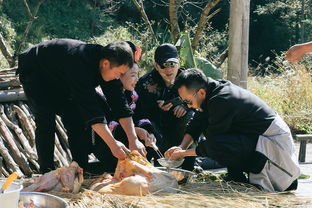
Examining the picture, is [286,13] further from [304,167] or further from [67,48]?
[67,48]

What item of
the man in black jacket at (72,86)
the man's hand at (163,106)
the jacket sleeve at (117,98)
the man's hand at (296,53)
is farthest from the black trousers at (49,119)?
the man's hand at (296,53)

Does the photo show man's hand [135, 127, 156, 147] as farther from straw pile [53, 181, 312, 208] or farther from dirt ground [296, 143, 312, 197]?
dirt ground [296, 143, 312, 197]

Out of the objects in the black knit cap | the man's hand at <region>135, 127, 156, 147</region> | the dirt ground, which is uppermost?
the black knit cap

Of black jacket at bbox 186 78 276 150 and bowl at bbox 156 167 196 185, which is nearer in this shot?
black jacket at bbox 186 78 276 150

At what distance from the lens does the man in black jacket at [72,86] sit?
4453 millimetres

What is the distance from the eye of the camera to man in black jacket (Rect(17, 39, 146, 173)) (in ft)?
14.6

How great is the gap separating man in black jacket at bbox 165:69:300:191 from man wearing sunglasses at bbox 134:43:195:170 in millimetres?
884

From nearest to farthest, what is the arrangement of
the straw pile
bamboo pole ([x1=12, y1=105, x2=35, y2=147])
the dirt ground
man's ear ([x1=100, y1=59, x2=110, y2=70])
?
the straw pile → man's ear ([x1=100, y1=59, x2=110, y2=70]) → the dirt ground → bamboo pole ([x1=12, y1=105, x2=35, y2=147])

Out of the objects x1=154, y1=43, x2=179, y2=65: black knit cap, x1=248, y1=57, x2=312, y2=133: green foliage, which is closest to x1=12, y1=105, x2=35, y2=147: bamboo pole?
x1=154, y1=43, x2=179, y2=65: black knit cap

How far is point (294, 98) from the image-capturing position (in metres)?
10.6

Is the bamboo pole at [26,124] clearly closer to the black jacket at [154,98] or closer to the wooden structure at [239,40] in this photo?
the black jacket at [154,98]

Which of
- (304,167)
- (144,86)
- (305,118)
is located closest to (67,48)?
(144,86)

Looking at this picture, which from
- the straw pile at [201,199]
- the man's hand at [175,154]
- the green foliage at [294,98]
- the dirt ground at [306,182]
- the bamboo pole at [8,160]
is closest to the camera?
the straw pile at [201,199]

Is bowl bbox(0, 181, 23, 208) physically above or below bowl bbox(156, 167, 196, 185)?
above
